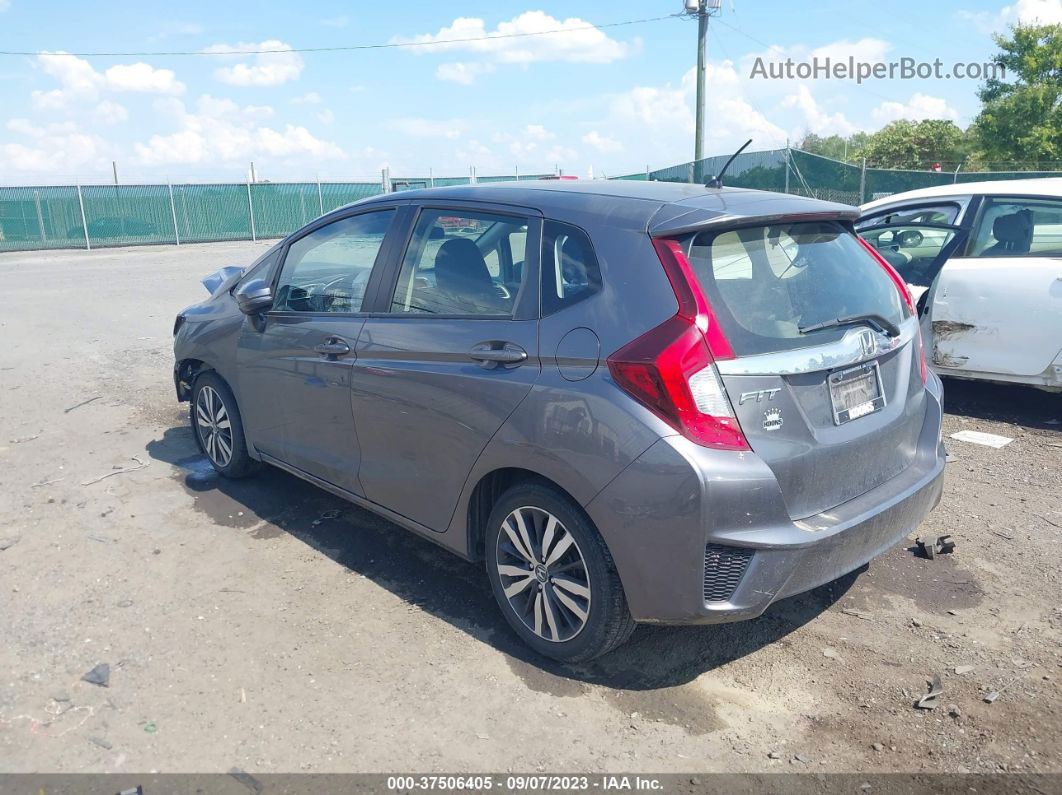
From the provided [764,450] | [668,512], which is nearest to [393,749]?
[668,512]

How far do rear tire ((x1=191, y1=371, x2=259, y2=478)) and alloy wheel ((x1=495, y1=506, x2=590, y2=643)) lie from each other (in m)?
2.39

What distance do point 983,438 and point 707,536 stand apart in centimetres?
415

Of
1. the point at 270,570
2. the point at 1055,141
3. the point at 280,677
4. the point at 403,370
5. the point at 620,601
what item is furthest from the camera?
the point at 1055,141

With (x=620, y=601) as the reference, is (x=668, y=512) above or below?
above

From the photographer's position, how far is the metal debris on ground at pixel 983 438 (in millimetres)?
5926

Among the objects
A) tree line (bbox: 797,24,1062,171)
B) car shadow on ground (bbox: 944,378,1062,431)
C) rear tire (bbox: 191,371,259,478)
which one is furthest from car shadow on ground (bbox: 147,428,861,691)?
tree line (bbox: 797,24,1062,171)

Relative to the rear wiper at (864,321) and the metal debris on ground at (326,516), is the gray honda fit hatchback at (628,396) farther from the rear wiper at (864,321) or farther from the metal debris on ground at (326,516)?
the metal debris on ground at (326,516)

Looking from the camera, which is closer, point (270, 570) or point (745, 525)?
point (745, 525)

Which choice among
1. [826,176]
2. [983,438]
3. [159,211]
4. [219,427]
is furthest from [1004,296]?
[159,211]

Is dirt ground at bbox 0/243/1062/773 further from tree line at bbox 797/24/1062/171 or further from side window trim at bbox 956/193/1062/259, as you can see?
tree line at bbox 797/24/1062/171

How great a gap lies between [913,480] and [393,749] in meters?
2.26

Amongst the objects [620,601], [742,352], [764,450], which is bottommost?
[620,601]

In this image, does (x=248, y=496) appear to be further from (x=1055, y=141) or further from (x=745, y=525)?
(x=1055, y=141)

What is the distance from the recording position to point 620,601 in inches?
122
